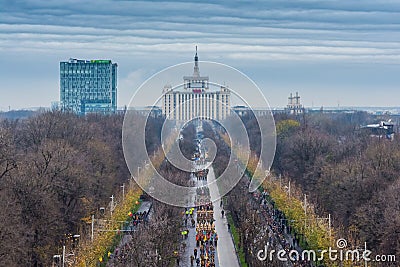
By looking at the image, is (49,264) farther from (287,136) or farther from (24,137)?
(287,136)

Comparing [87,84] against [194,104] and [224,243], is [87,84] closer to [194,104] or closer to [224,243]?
[194,104]

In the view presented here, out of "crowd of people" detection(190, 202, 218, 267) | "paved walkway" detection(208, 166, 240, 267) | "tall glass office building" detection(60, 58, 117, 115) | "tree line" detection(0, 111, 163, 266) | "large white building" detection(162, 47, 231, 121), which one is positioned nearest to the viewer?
"tree line" detection(0, 111, 163, 266)

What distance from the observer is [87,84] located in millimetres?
134500

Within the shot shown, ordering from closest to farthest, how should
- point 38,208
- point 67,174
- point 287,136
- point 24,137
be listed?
point 38,208 < point 67,174 < point 24,137 < point 287,136

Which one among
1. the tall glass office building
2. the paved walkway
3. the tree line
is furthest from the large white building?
the tall glass office building

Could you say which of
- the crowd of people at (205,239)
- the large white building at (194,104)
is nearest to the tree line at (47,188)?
the crowd of people at (205,239)

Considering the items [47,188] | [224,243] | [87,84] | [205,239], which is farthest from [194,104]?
[87,84]

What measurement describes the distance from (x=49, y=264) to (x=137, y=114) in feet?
69.0

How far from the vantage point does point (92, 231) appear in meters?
30.7

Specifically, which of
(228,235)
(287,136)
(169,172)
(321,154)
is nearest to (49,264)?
(228,235)

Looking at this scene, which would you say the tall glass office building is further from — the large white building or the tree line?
the tree line

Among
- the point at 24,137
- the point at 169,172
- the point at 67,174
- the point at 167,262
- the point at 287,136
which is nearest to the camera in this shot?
the point at 167,262

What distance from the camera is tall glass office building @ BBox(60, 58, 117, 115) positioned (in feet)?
439

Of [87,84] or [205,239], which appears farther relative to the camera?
[87,84]
